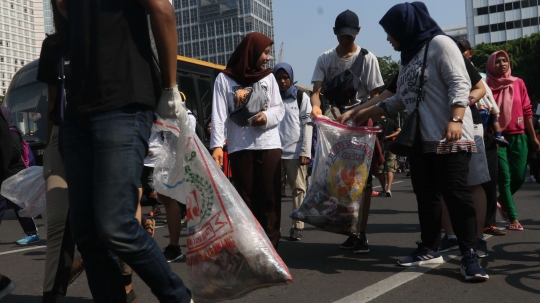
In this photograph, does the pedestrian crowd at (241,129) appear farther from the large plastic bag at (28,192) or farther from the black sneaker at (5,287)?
the large plastic bag at (28,192)

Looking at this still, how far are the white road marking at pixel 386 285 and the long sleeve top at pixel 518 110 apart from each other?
2253mm

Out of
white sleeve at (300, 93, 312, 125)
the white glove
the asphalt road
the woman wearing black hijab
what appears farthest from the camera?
white sleeve at (300, 93, 312, 125)

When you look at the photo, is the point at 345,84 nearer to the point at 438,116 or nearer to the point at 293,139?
the point at 438,116

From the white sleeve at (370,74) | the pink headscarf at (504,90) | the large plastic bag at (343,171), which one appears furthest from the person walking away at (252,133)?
the pink headscarf at (504,90)

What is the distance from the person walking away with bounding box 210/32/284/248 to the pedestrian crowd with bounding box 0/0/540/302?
0.04 feet

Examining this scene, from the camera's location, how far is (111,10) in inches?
106

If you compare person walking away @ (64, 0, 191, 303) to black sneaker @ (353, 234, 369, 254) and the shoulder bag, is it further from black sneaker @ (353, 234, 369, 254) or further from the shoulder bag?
black sneaker @ (353, 234, 369, 254)

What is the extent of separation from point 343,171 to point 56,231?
2.28 meters

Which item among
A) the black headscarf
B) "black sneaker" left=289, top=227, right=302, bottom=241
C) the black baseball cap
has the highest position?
the black baseball cap

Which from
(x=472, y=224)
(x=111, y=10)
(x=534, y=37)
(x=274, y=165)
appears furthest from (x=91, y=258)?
(x=534, y=37)

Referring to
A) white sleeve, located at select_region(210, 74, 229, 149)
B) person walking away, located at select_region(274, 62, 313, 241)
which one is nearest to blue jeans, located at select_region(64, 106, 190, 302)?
white sleeve, located at select_region(210, 74, 229, 149)

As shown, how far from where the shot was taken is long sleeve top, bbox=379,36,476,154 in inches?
162

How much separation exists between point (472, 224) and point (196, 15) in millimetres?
166701

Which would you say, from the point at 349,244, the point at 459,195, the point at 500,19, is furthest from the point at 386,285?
the point at 500,19
